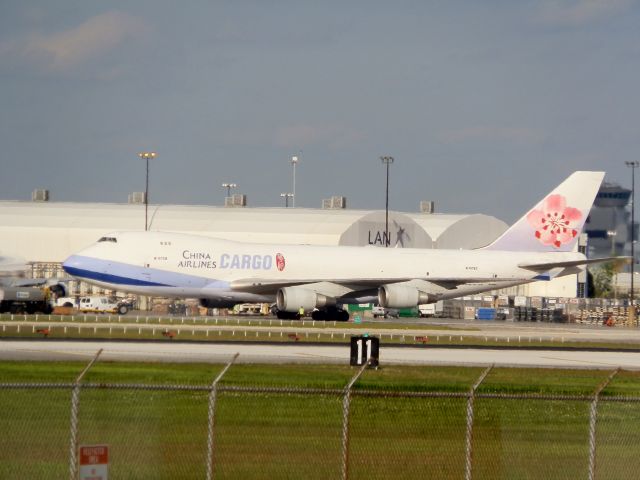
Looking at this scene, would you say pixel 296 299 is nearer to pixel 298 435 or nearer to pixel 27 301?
pixel 27 301

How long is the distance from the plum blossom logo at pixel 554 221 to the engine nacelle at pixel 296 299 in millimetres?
17875

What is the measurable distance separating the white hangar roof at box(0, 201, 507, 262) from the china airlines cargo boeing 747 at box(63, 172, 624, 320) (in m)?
38.0

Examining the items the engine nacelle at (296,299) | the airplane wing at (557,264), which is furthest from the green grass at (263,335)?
the airplane wing at (557,264)

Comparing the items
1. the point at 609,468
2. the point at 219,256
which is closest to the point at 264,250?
the point at 219,256

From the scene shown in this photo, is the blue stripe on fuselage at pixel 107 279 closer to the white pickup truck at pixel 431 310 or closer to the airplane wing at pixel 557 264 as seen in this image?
the airplane wing at pixel 557 264

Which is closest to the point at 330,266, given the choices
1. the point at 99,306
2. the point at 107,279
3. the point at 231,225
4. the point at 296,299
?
the point at 296,299

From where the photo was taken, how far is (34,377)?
A: 33.2 m

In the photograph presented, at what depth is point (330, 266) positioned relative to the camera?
76938mm

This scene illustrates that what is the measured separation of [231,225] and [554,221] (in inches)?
1837

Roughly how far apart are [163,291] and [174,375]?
1539 inches

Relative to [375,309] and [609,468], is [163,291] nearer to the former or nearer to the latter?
[375,309]

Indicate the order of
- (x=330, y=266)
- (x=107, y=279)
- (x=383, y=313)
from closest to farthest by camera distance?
(x=107, y=279), (x=330, y=266), (x=383, y=313)

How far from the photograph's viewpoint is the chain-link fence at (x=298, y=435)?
64.0 ft

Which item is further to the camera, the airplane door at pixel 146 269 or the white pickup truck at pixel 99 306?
the white pickup truck at pixel 99 306
